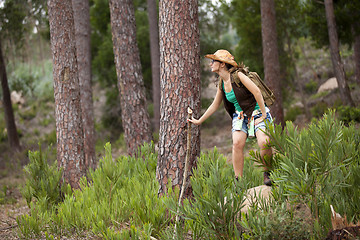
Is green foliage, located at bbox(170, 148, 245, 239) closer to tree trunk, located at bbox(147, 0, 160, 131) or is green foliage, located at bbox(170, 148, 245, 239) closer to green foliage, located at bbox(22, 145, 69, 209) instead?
green foliage, located at bbox(22, 145, 69, 209)

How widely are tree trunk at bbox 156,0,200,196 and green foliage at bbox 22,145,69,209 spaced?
89.9 inches

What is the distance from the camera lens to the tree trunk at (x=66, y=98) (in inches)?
285

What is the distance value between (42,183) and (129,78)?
3.46 metres

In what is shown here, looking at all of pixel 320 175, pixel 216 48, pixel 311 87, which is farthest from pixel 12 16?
pixel 320 175

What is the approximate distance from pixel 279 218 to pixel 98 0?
676 inches

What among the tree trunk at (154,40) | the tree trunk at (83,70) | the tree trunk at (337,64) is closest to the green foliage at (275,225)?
the tree trunk at (83,70)

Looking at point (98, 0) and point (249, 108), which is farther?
point (98, 0)

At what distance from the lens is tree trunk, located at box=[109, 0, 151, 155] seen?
8.90m

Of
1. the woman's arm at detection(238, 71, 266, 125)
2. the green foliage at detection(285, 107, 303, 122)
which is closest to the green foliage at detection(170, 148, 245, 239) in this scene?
the woman's arm at detection(238, 71, 266, 125)

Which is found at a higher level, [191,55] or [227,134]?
[191,55]

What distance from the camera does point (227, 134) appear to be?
17.4m

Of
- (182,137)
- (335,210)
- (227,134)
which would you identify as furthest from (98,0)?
(335,210)

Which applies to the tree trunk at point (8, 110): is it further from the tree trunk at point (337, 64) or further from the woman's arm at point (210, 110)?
the woman's arm at point (210, 110)

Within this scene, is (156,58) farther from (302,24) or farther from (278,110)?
(302,24)
